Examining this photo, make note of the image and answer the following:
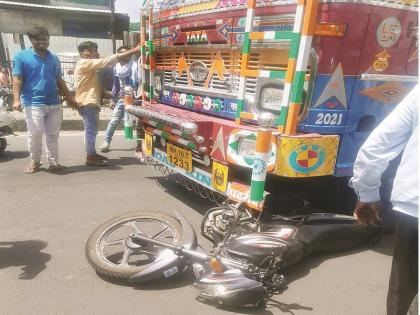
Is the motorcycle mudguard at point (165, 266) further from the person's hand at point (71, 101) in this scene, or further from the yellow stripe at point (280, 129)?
the person's hand at point (71, 101)

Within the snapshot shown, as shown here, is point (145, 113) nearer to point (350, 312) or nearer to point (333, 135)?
point (333, 135)

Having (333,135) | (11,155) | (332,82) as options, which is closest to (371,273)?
(333,135)

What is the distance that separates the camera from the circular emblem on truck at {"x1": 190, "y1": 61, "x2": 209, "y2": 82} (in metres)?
3.59

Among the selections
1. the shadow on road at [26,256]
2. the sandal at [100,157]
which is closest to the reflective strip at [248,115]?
the shadow on road at [26,256]

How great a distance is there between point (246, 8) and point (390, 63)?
1.18m

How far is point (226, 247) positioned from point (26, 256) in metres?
1.55

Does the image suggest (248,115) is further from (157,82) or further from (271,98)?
(157,82)

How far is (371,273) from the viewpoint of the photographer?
2752mm

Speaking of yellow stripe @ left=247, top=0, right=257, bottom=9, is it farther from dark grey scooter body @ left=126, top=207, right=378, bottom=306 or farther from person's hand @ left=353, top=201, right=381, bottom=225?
person's hand @ left=353, top=201, right=381, bottom=225

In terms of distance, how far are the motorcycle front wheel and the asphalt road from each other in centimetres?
12

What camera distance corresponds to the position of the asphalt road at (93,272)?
2.32m

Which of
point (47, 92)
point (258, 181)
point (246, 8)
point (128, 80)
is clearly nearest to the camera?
point (258, 181)

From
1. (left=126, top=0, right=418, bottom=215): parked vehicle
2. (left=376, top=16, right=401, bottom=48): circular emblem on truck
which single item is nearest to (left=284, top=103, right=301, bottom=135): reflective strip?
(left=126, top=0, right=418, bottom=215): parked vehicle

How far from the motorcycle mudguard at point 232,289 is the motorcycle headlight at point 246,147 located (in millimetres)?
942
